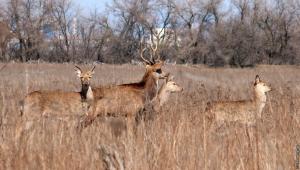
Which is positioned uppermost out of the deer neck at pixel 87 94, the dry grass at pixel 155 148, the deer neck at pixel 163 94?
the dry grass at pixel 155 148

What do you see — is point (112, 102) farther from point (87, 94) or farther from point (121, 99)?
point (87, 94)

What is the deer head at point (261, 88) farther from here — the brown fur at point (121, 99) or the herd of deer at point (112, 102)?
the brown fur at point (121, 99)

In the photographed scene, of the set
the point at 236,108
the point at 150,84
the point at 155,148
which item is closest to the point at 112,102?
the point at 150,84

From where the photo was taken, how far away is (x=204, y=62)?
188 feet

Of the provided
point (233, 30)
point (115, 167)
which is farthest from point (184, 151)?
point (233, 30)

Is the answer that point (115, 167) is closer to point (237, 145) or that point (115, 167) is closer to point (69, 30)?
point (237, 145)

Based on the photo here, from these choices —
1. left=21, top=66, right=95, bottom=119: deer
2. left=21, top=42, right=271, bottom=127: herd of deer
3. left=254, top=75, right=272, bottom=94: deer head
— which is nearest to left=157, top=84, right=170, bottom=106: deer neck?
left=21, top=42, right=271, bottom=127: herd of deer

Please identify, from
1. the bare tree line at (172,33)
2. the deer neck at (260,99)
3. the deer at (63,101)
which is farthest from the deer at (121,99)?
the bare tree line at (172,33)

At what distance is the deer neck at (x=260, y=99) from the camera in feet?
31.9

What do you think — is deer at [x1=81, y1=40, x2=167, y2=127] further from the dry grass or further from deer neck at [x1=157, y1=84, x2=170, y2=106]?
the dry grass

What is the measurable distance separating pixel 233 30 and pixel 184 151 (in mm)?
55247

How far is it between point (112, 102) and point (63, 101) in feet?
4.29

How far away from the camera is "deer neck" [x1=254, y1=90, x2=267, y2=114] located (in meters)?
9.73

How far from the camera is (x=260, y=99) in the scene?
10.3 m
